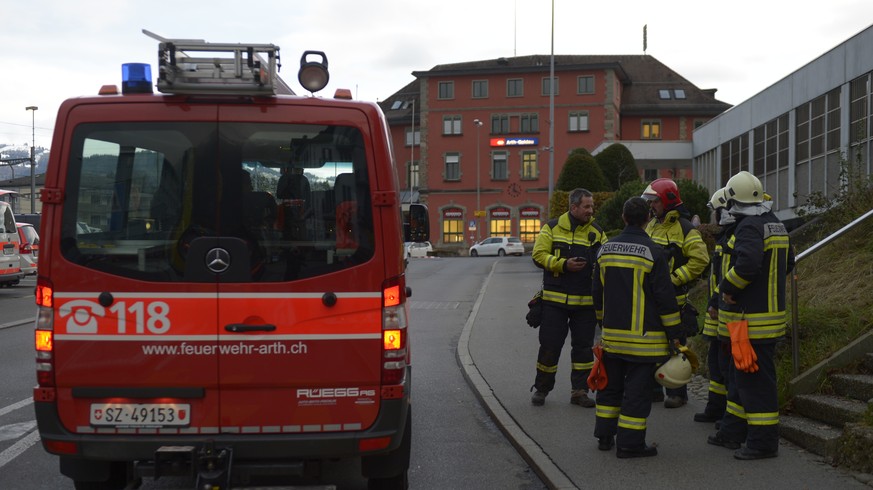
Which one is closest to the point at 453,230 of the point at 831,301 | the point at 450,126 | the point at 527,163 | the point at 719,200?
the point at 527,163

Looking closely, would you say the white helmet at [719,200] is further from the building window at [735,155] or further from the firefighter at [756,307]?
the building window at [735,155]

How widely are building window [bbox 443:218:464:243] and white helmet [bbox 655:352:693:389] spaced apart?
6746cm

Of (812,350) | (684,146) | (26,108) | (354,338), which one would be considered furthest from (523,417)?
(26,108)

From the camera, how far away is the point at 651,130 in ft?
246

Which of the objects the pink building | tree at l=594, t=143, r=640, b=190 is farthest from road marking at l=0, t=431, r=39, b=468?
the pink building

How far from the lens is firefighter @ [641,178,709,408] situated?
735 cm

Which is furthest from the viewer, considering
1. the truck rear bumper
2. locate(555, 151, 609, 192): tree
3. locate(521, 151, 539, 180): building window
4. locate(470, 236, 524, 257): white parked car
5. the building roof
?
locate(521, 151, 539, 180): building window

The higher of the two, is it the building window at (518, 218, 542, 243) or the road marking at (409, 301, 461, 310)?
the building window at (518, 218, 542, 243)

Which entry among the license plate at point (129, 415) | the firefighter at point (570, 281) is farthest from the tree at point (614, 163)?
the license plate at point (129, 415)

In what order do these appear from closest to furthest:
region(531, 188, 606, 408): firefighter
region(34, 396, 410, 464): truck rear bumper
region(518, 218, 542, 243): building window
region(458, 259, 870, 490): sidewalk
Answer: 1. region(34, 396, 410, 464): truck rear bumper
2. region(458, 259, 870, 490): sidewalk
3. region(531, 188, 606, 408): firefighter
4. region(518, 218, 542, 243): building window

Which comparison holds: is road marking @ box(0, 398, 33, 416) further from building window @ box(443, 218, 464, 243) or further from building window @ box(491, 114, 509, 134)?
building window @ box(491, 114, 509, 134)

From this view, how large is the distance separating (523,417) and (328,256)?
11.5 ft

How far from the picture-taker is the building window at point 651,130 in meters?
74.9

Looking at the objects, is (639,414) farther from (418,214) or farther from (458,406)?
(458,406)
